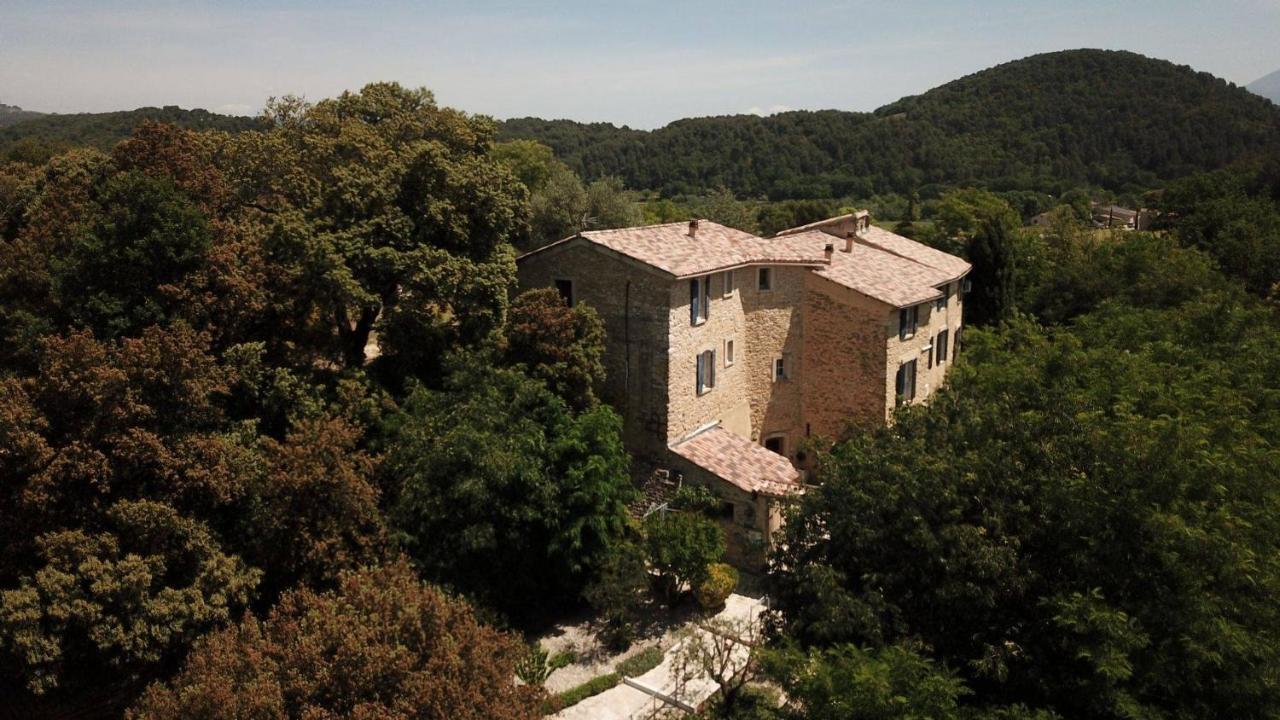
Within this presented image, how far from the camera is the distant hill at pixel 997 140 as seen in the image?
131 meters

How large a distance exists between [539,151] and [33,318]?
4574cm

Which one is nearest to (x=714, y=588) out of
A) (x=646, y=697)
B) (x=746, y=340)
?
(x=646, y=697)

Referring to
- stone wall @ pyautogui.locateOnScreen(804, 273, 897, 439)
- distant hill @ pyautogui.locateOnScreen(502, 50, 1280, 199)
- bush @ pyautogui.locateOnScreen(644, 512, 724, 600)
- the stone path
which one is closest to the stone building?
stone wall @ pyautogui.locateOnScreen(804, 273, 897, 439)

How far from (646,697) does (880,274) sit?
764 inches

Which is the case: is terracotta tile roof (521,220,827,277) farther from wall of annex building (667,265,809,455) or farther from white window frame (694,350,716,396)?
white window frame (694,350,716,396)

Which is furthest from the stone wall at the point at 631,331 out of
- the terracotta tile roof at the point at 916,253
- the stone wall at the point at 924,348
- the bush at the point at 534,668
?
the terracotta tile roof at the point at 916,253

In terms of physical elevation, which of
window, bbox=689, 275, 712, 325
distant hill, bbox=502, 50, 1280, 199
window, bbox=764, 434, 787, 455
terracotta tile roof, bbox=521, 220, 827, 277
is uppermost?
distant hill, bbox=502, 50, 1280, 199

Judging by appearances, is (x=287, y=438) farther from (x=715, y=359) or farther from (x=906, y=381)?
(x=906, y=381)

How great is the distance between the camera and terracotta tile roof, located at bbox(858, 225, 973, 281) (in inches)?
1473

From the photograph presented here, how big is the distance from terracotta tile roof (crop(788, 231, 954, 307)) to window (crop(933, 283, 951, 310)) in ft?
1.69

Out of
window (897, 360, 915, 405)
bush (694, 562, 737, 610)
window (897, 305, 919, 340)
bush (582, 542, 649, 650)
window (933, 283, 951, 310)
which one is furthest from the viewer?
window (933, 283, 951, 310)

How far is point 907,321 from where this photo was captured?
3192 centimetres

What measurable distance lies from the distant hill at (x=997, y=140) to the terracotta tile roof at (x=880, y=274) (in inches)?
4110

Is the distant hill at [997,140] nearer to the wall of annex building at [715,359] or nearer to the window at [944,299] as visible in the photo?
the window at [944,299]
